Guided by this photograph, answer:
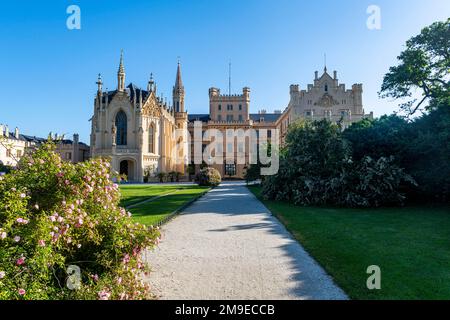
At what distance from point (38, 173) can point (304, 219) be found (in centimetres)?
928

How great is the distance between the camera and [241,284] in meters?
4.93

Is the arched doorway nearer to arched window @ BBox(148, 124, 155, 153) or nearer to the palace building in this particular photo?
the palace building

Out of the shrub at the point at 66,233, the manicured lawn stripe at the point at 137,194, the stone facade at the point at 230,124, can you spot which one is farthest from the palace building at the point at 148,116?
the shrub at the point at 66,233

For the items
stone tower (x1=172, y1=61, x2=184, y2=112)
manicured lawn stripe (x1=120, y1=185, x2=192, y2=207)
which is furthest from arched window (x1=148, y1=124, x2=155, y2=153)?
manicured lawn stripe (x1=120, y1=185, x2=192, y2=207)

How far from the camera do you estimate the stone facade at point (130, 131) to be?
48219 millimetres

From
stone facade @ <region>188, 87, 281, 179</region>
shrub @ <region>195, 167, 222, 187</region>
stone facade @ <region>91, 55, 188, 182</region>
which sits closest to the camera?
shrub @ <region>195, 167, 222, 187</region>

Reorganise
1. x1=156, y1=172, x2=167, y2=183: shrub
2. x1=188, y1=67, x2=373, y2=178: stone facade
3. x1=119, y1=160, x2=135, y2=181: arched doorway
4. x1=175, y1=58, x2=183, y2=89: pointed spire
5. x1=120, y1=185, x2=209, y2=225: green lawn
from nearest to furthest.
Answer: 1. x1=120, y1=185, x2=209, y2=225: green lawn
2. x1=119, y1=160, x2=135, y2=181: arched doorway
3. x1=156, y1=172, x2=167, y2=183: shrub
4. x1=188, y1=67, x2=373, y2=178: stone facade
5. x1=175, y1=58, x2=183, y2=89: pointed spire

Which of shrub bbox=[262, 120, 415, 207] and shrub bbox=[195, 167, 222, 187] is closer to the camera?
shrub bbox=[262, 120, 415, 207]

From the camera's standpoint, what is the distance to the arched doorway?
49.1 metres

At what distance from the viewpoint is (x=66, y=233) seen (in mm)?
4105

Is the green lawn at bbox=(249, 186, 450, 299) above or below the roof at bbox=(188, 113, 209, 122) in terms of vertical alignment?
below

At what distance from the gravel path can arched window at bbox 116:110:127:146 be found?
43363mm
